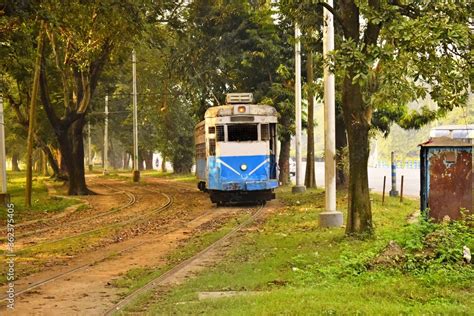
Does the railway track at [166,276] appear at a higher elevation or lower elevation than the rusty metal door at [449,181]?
lower

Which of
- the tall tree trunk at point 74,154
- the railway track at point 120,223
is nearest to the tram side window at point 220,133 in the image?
the railway track at point 120,223

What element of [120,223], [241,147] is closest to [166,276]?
[120,223]

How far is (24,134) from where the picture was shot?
46844 mm

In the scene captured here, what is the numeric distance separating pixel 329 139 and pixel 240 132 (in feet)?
25.5

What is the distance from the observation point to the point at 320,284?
8.18 meters

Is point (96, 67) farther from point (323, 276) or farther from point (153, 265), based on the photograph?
point (323, 276)

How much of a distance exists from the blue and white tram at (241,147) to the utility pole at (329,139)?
7.18 metres

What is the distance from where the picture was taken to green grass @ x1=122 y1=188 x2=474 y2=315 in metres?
Result: 6.82

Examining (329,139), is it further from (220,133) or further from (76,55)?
(76,55)

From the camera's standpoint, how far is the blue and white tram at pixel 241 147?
22.0m

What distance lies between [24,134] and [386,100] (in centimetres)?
4142

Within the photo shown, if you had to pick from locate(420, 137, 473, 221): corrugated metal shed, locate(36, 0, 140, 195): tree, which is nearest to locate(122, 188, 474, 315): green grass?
locate(420, 137, 473, 221): corrugated metal shed

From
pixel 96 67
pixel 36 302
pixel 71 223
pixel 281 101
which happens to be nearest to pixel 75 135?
pixel 96 67

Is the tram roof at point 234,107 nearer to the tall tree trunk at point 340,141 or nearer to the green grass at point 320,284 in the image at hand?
the tall tree trunk at point 340,141
